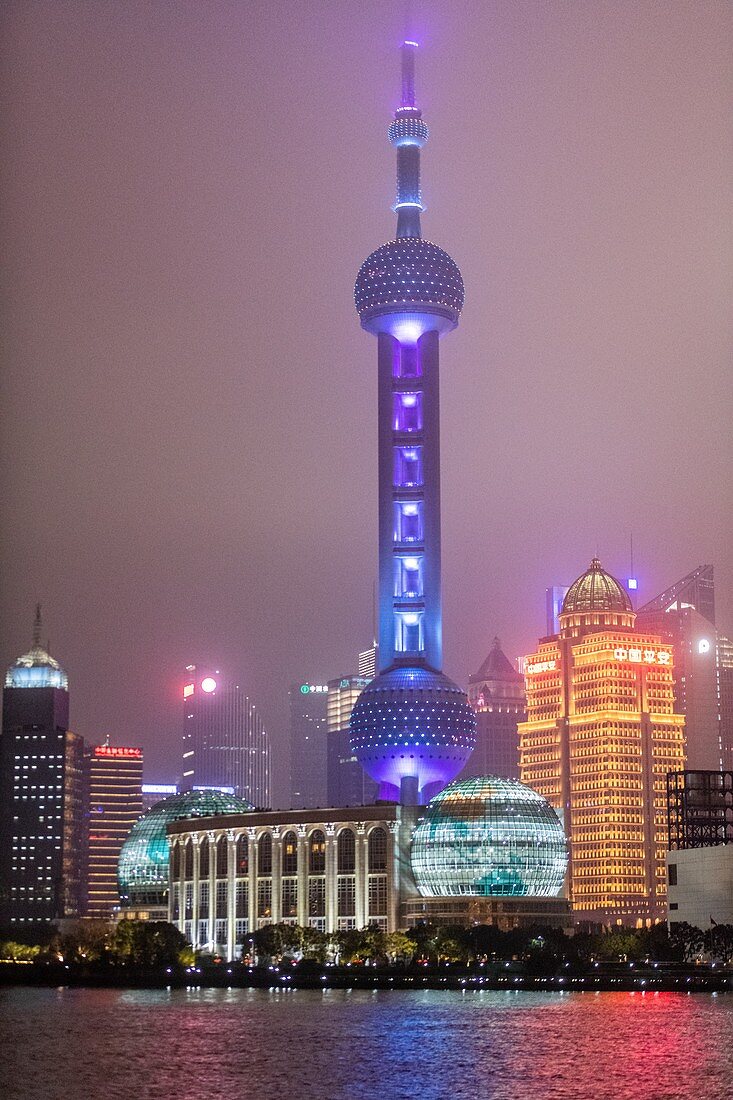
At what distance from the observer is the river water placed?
445ft

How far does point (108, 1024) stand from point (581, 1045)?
50021mm

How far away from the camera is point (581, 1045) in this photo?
A: 531ft

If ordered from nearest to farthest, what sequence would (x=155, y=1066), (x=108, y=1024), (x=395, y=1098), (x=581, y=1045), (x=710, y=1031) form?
(x=395, y=1098)
(x=155, y=1066)
(x=581, y=1045)
(x=710, y=1031)
(x=108, y=1024)

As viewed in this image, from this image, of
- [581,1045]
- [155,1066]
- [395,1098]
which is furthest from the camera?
[581,1045]

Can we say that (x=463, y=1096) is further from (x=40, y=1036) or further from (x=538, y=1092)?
(x=40, y=1036)

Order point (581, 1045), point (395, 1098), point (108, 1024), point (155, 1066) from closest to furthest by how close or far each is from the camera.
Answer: point (395, 1098) → point (155, 1066) → point (581, 1045) → point (108, 1024)

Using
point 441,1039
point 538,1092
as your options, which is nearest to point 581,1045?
point 441,1039

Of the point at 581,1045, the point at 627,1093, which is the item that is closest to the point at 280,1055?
the point at 581,1045

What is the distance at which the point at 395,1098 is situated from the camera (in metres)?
132

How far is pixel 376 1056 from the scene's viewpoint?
15638cm

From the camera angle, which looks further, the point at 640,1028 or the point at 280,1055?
the point at 640,1028

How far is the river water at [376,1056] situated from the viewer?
445 ft

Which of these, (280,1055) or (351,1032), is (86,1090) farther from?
(351,1032)

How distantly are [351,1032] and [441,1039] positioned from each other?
10.5 m
